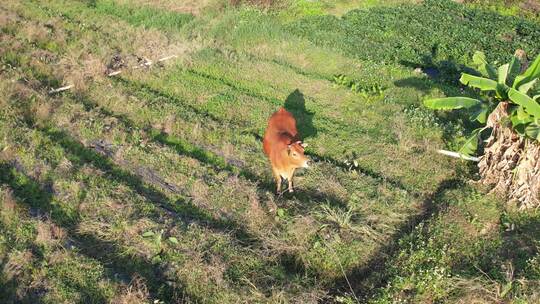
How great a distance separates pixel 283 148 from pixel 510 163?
4066 millimetres

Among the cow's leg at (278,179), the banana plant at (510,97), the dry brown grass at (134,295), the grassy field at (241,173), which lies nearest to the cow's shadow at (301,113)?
the grassy field at (241,173)

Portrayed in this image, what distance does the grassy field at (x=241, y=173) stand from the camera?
727cm

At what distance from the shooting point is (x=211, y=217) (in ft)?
28.5

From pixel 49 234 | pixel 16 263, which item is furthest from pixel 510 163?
pixel 16 263

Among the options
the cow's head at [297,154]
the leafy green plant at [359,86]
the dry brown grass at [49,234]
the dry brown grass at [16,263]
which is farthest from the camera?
the leafy green plant at [359,86]

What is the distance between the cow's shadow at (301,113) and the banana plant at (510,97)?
275 centimetres

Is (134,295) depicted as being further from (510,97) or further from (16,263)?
(510,97)

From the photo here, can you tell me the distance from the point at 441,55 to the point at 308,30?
4.23 m

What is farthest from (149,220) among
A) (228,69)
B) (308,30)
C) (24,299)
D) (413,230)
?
(308,30)

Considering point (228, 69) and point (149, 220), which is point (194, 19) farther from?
point (149, 220)

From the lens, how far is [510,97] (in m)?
8.38

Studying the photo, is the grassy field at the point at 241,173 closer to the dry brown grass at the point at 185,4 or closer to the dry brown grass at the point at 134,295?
the dry brown grass at the point at 134,295

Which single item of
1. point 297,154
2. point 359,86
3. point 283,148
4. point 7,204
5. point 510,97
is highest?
point 510,97

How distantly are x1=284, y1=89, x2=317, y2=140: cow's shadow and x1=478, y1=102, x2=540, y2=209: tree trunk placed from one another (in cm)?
362
